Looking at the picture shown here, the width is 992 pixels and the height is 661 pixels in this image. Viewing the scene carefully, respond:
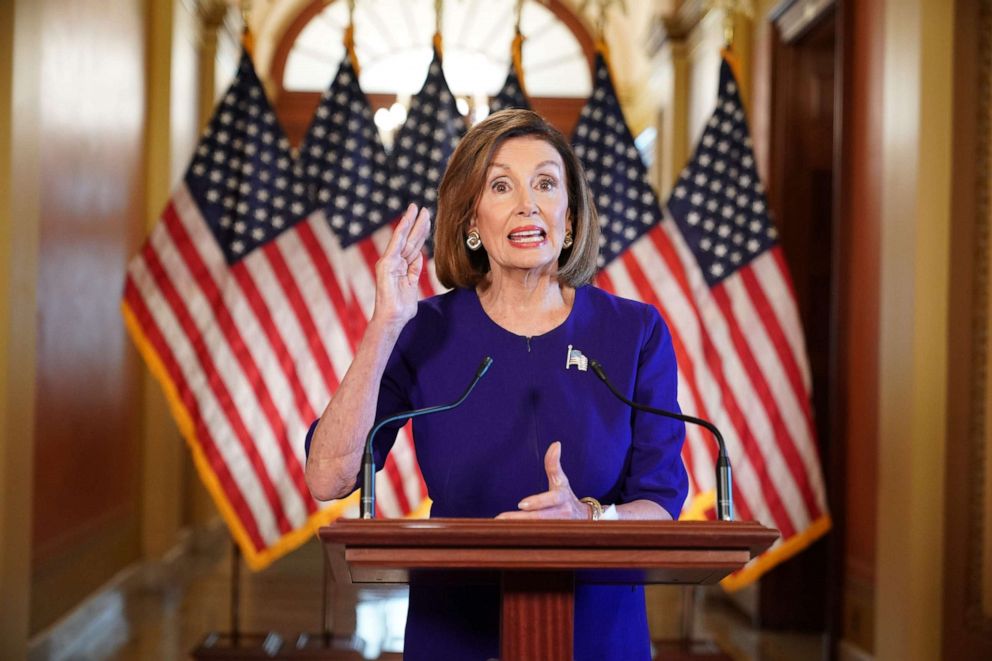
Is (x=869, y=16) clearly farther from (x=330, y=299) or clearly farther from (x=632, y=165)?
(x=330, y=299)

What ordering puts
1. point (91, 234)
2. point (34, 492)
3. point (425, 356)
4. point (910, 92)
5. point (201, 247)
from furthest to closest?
point (91, 234) → point (201, 247) → point (34, 492) → point (910, 92) → point (425, 356)

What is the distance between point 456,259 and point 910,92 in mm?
2863

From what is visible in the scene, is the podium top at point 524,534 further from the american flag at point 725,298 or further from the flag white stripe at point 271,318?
the flag white stripe at point 271,318

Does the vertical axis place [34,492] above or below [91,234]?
below

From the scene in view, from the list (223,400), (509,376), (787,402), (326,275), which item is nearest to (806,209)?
(787,402)

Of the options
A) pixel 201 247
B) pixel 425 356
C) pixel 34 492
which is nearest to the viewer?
pixel 425 356

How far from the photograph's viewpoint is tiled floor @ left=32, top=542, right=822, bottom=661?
5367 millimetres

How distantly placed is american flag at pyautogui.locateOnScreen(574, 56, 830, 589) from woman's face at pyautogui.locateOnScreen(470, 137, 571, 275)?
3122 millimetres

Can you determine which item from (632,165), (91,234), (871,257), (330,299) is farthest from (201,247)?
(871,257)

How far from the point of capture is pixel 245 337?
200 inches

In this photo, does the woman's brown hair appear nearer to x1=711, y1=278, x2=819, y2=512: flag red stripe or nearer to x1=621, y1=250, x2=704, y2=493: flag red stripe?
x1=621, y1=250, x2=704, y2=493: flag red stripe

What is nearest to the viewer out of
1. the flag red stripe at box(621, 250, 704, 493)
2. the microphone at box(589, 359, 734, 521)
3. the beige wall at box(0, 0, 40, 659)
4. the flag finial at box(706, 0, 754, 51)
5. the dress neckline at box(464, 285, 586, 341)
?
the microphone at box(589, 359, 734, 521)

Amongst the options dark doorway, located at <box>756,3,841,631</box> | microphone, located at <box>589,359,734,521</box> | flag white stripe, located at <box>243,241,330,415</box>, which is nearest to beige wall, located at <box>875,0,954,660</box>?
dark doorway, located at <box>756,3,841,631</box>

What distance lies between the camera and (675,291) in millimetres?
5191
